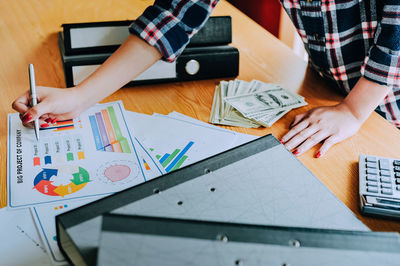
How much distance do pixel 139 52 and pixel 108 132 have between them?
0.24 m

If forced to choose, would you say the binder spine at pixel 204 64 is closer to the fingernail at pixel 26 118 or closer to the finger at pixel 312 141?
the fingernail at pixel 26 118

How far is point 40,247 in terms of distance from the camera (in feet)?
2.14

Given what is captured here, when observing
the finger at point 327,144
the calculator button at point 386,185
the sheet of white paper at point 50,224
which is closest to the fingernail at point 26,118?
the sheet of white paper at point 50,224

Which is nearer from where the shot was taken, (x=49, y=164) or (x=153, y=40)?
(x=49, y=164)

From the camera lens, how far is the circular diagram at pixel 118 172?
0.80 meters

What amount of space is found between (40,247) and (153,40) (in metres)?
0.59

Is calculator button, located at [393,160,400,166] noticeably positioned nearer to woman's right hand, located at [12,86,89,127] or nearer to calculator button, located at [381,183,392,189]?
calculator button, located at [381,183,392,189]

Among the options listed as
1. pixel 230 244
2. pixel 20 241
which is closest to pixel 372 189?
pixel 230 244

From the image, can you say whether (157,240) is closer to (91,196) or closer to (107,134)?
(91,196)

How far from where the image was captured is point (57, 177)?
797mm

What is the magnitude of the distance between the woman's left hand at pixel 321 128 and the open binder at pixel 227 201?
241 mm

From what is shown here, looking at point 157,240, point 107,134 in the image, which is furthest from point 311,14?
point 157,240

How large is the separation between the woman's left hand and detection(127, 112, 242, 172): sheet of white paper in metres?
0.13

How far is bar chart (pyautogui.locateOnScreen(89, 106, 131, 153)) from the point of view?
0.89 meters
